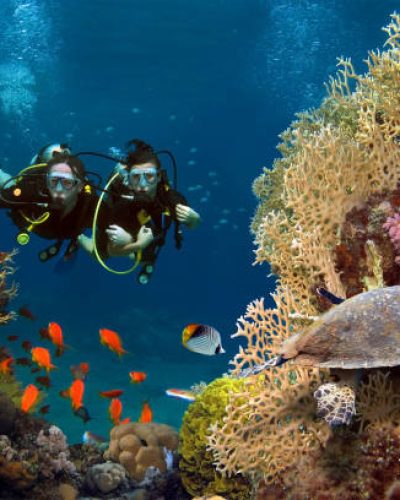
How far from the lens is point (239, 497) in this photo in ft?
19.5

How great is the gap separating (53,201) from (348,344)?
3406 mm

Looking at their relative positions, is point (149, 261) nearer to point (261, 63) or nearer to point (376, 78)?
point (376, 78)

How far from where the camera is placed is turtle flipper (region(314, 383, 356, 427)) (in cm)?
258

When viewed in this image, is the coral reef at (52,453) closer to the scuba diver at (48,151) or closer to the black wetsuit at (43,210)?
the black wetsuit at (43,210)

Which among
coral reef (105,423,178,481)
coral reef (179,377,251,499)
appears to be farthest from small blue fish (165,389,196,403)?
coral reef (105,423,178,481)

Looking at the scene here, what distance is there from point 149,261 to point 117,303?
132 ft

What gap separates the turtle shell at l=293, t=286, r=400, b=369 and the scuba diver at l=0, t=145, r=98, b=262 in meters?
3.05

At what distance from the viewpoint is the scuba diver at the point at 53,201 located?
4.76 metres

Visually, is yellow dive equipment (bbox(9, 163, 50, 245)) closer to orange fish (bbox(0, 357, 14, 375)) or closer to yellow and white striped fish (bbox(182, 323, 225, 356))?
yellow and white striped fish (bbox(182, 323, 225, 356))

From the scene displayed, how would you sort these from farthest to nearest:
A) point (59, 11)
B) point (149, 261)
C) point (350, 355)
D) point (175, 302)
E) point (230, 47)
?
point (175, 302) → point (230, 47) → point (59, 11) → point (149, 261) → point (350, 355)

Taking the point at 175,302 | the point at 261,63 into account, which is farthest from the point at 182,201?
the point at 175,302

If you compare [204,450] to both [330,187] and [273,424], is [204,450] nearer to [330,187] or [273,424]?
[273,424]

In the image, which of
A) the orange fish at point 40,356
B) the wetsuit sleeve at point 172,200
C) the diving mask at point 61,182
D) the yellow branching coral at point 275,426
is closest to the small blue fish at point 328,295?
the yellow branching coral at point 275,426

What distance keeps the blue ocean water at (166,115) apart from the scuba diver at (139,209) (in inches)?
788
